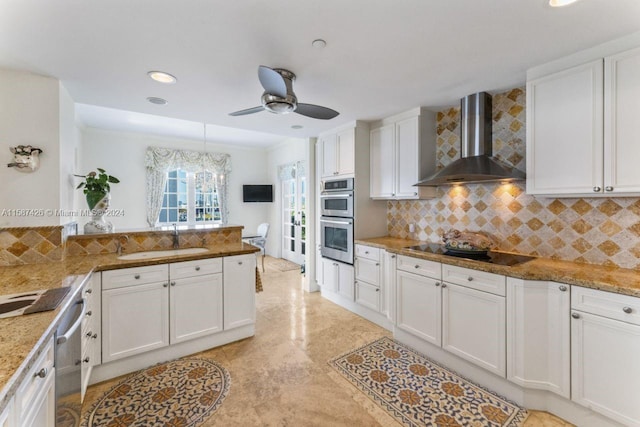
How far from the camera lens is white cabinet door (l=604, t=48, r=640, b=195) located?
1716 mm

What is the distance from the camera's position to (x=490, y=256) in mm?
2383

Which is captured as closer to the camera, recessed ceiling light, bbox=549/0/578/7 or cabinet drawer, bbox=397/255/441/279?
recessed ceiling light, bbox=549/0/578/7

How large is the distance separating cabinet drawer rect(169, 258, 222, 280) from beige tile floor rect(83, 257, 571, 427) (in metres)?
0.76

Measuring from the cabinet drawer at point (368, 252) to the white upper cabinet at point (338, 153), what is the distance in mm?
924

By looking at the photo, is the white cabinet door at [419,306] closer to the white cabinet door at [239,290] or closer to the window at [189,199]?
the white cabinet door at [239,290]

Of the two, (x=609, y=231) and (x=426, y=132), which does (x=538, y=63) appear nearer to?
(x=426, y=132)

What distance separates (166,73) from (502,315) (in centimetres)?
307

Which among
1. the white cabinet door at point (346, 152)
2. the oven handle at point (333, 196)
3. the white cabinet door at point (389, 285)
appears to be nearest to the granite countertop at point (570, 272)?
the white cabinet door at point (389, 285)

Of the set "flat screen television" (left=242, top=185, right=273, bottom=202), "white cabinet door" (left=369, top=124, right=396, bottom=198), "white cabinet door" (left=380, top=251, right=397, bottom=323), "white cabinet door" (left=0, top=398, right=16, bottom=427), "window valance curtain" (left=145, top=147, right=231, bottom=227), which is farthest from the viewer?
"flat screen television" (left=242, top=185, right=273, bottom=202)

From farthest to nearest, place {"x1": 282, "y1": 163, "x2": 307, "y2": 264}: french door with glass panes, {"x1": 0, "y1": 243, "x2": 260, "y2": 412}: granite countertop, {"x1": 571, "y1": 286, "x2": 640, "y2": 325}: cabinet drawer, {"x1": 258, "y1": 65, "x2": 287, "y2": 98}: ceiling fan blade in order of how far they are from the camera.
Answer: {"x1": 282, "y1": 163, "x2": 307, "y2": 264}: french door with glass panes, {"x1": 258, "y1": 65, "x2": 287, "y2": 98}: ceiling fan blade, {"x1": 571, "y1": 286, "x2": 640, "y2": 325}: cabinet drawer, {"x1": 0, "y1": 243, "x2": 260, "y2": 412}: granite countertop

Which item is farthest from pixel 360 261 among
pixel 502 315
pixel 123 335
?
pixel 123 335

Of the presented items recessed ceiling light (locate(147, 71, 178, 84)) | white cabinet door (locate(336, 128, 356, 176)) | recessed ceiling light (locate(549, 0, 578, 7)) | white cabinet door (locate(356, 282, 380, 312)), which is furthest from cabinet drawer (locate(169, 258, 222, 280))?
recessed ceiling light (locate(549, 0, 578, 7))

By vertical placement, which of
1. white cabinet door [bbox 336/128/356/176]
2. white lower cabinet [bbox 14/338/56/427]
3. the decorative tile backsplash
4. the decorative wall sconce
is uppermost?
white cabinet door [bbox 336/128/356/176]

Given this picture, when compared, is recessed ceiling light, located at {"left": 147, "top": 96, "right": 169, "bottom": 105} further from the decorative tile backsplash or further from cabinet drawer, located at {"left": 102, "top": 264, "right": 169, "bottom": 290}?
the decorative tile backsplash
